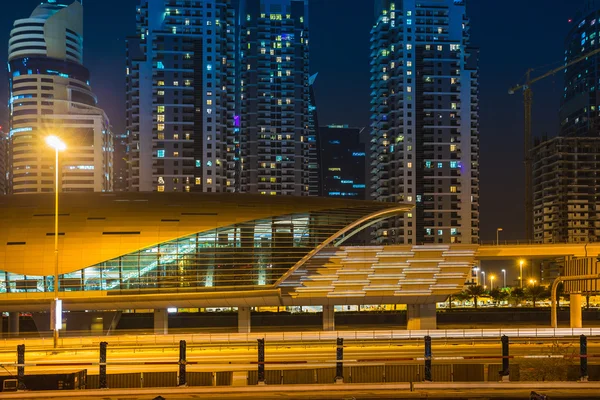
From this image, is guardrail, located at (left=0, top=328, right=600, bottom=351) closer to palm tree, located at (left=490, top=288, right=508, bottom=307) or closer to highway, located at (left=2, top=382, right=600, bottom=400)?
highway, located at (left=2, top=382, right=600, bottom=400)

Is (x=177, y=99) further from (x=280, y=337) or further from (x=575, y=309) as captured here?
(x=280, y=337)

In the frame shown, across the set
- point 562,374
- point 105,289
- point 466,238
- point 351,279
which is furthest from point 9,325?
point 466,238

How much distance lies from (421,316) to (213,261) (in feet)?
86.6

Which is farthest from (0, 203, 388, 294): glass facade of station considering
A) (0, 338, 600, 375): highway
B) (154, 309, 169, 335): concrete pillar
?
(0, 338, 600, 375): highway

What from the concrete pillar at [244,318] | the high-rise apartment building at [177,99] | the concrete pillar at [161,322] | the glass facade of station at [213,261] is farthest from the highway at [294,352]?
the high-rise apartment building at [177,99]

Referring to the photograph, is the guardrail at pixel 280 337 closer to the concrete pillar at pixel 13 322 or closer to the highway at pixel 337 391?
the concrete pillar at pixel 13 322

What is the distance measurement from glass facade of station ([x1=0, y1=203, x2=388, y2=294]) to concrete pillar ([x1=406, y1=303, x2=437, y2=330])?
44.8ft

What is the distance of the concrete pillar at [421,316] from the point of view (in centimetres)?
8456

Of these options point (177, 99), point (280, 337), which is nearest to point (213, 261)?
point (280, 337)

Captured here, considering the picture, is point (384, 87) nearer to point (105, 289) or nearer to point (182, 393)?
point (105, 289)

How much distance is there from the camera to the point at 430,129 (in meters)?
186

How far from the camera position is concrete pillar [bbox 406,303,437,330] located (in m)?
84.6

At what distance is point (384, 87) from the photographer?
636 ft

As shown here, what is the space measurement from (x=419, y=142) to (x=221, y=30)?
62.5 m
